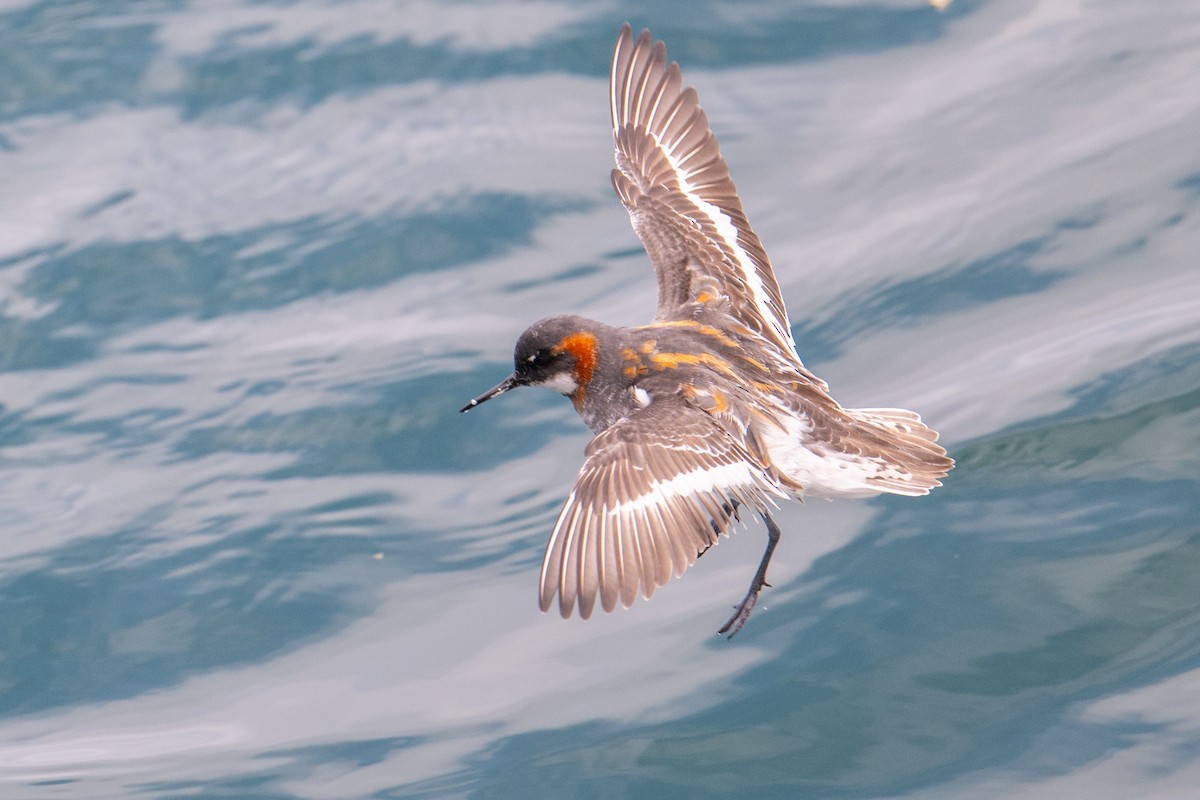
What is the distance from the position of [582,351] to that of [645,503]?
1.10 m

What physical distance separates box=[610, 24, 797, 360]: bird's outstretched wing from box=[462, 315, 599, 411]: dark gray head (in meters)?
0.59

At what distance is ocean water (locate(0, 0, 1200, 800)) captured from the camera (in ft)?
20.9

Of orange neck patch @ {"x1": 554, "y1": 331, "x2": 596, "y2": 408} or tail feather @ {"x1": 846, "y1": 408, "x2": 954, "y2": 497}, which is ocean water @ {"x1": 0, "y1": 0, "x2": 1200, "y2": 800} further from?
orange neck patch @ {"x1": 554, "y1": 331, "x2": 596, "y2": 408}

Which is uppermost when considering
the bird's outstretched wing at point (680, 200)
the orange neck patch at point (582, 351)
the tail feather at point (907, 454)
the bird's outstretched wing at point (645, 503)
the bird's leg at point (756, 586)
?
the bird's outstretched wing at point (680, 200)

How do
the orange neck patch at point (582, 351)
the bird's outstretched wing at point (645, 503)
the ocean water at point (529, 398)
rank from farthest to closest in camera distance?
1. the ocean water at point (529, 398)
2. the orange neck patch at point (582, 351)
3. the bird's outstretched wing at point (645, 503)

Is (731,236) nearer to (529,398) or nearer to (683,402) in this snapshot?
(683,402)

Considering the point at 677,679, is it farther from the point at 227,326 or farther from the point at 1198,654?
the point at 227,326

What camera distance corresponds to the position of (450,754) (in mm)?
6406

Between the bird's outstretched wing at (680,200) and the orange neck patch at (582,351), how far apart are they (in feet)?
1.94

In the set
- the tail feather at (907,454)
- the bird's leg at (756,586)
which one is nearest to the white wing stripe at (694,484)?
the tail feather at (907,454)

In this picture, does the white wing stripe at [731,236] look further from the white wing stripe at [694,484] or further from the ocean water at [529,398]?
the white wing stripe at [694,484]

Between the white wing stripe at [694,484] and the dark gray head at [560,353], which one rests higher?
the dark gray head at [560,353]

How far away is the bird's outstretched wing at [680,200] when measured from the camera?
677 cm

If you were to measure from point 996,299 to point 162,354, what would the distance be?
15.1 feet
